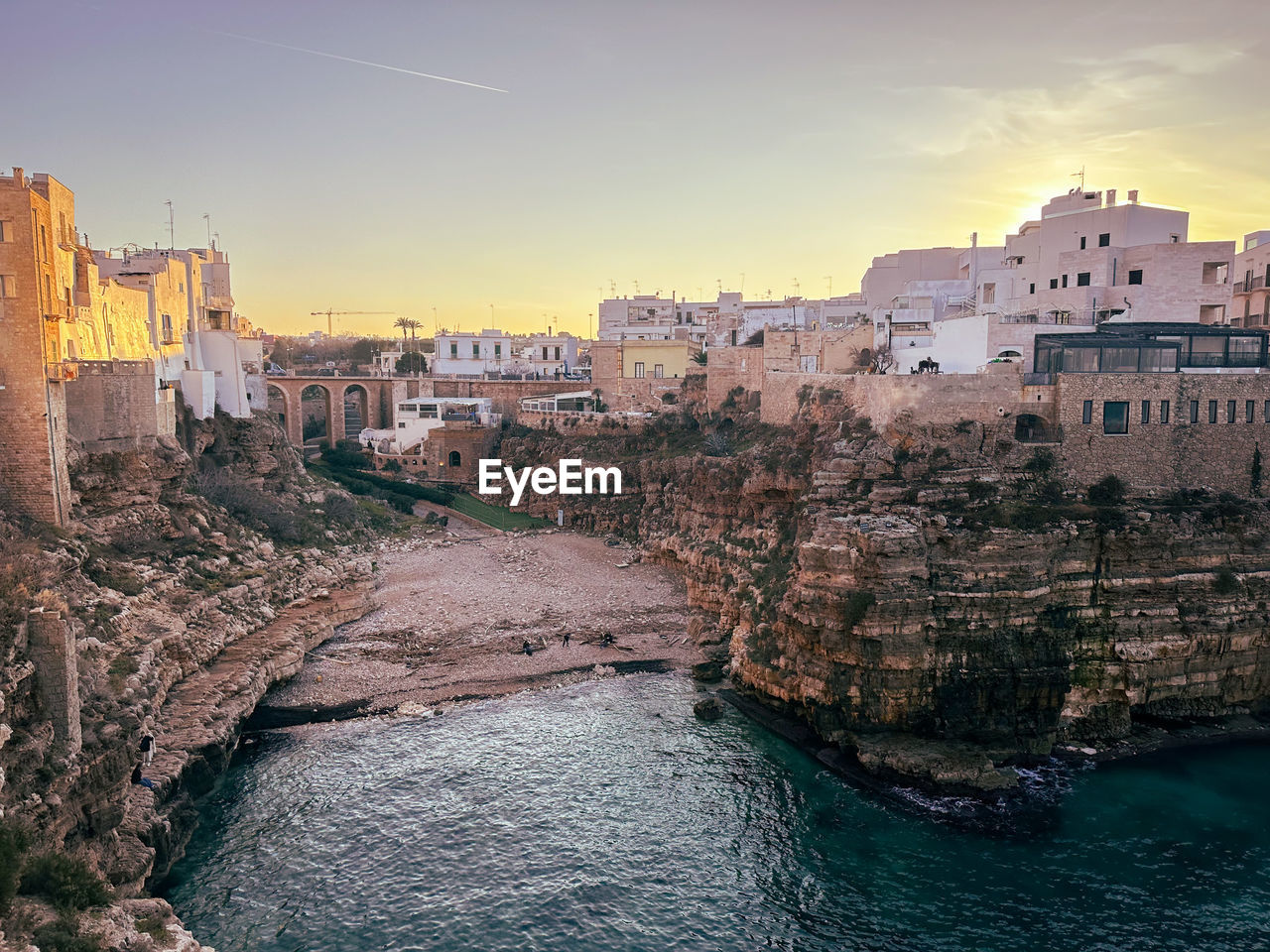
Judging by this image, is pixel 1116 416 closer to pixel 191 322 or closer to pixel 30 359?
pixel 30 359

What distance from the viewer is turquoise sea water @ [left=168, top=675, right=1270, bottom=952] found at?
16.8m

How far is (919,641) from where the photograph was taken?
75.3 ft

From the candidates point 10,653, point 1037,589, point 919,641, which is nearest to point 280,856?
point 10,653

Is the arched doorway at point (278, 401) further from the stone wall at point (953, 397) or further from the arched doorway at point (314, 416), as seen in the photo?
the stone wall at point (953, 397)

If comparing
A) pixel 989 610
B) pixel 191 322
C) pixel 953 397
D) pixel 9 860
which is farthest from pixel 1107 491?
pixel 191 322

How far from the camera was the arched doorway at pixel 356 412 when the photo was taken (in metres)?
66.3

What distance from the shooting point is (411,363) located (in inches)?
3105

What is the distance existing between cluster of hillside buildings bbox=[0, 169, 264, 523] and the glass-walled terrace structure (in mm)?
29310

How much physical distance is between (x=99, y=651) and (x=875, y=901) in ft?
60.0

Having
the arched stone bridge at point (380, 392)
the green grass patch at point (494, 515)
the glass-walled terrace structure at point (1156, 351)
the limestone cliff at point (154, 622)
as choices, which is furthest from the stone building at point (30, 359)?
the arched stone bridge at point (380, 392)

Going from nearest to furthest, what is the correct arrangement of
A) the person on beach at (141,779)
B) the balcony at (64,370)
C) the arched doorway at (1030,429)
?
1. the person on beach at (141,779)
2. the balcony at (64,370)
3. the arched doorway at (1030,429)

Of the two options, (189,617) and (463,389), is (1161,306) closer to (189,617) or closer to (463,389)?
(189,617)

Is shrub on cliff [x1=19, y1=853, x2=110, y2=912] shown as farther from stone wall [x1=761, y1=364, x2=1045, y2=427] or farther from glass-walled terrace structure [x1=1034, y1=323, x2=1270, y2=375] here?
glass-walled terrace structure [x1=1034, y1=323, x2=1270, y2=375]

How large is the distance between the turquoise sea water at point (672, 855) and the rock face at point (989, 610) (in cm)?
179
